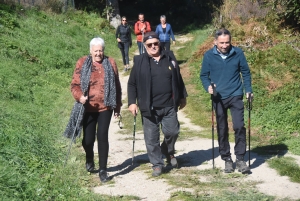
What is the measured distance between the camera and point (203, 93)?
14.0 m

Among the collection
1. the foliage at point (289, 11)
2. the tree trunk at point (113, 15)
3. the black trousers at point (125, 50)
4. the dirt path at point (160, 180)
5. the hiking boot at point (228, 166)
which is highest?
the tree trunk at point (113, 15)

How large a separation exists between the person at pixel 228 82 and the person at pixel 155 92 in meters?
0.45

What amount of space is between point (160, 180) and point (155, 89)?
1180 millimetres

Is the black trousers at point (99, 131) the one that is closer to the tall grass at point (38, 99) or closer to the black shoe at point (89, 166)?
the black shoe at point (89, 166)

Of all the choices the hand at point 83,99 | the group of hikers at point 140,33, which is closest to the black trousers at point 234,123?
the hand at point 83,99

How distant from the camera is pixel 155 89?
294 inches

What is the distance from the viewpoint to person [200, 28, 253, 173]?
7.45m

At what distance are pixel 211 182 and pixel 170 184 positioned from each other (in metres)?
0.51

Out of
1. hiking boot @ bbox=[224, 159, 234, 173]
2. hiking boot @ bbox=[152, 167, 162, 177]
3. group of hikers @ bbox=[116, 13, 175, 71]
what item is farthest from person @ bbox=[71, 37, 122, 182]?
group of hikers @ bbox=[116, 13, 175, 71]

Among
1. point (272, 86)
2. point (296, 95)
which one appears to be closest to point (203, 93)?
point (272, 86)

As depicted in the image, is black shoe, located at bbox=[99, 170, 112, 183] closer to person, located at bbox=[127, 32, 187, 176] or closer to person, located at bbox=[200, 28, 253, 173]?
person, located at bbox=[127, 32, 187, 176]

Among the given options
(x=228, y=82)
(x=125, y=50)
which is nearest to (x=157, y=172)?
(x=228, y=82)

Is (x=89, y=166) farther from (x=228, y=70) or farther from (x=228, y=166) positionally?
(x=228, y=70)

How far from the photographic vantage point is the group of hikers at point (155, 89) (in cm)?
741
